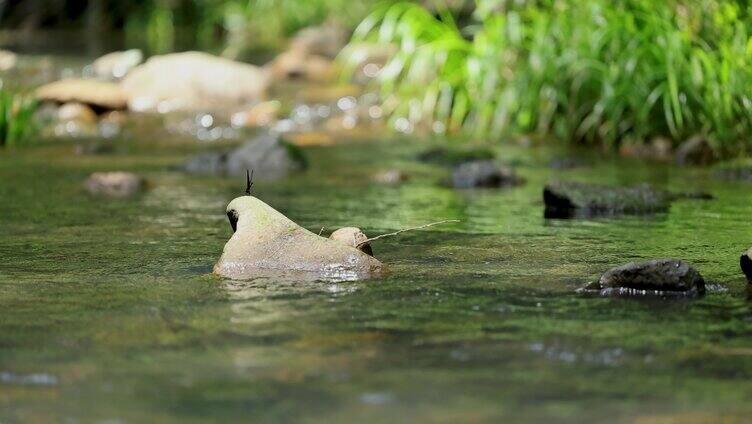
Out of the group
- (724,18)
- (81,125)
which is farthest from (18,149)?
(724,18)

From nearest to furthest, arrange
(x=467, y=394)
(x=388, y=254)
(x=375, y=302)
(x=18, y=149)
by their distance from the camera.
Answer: (x=467, y=394), (x=375, y=302), (x=388, y=254), (x=18, y=149)

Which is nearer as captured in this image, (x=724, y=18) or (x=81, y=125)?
(x=724, y=18)

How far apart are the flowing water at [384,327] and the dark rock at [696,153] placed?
7.39 feet

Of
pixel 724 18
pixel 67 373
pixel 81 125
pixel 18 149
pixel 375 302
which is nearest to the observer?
pixel 67 373

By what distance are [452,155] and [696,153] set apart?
1.59m

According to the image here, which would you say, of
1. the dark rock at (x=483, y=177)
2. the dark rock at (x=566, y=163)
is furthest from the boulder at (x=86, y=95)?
the dark rock at (x=483, y=177)

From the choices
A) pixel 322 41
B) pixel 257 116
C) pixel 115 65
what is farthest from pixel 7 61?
pixel 257 116

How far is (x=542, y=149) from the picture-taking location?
9.02 meters

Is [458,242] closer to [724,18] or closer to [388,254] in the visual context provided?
[388,254]

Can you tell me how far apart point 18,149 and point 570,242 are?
5.37 m

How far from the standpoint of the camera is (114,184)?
6.76 meters

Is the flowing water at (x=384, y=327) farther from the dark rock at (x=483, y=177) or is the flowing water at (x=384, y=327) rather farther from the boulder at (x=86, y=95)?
the boulder at (x=86, y=95)

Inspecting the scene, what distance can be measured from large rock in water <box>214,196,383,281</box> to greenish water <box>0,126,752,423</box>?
0.32 feet

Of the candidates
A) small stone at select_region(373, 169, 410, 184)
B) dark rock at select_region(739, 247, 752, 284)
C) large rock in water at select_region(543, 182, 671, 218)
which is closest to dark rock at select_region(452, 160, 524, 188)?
small stone at select_region(373, 169, 410, 184)
